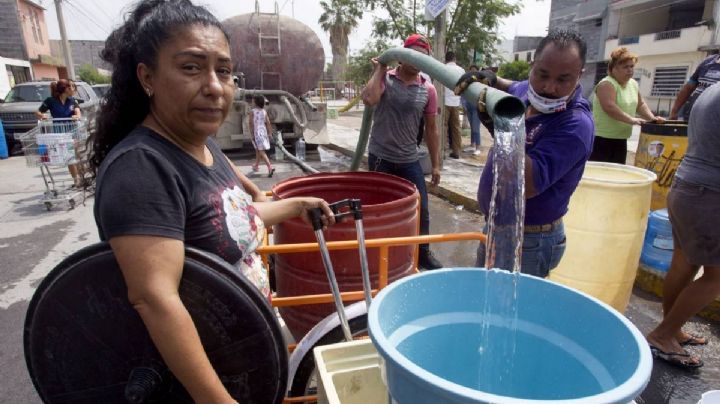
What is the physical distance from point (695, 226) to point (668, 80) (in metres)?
29.7

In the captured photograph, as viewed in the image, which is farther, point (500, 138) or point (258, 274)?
point (258, 274)

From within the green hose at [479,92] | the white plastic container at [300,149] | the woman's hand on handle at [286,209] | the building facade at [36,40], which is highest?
the building facade at [36,40]

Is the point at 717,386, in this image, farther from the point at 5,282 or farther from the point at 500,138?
the point at 5,282

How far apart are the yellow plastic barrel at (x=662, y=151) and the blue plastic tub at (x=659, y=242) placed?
0.73 m

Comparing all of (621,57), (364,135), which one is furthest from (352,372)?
(621,57)

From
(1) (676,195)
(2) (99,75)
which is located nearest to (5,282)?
(1) (676,195)

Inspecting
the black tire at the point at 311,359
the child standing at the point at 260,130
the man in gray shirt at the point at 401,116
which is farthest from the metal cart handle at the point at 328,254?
the child standing at the point at 260,130

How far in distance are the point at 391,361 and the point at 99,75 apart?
5855 cm

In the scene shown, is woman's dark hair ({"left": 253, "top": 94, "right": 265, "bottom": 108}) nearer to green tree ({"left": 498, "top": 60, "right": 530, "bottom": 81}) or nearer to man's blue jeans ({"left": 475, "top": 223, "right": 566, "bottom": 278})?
man's blue jeans ({"left": 475, "top": 223, "right": 566, "bottom": 278})

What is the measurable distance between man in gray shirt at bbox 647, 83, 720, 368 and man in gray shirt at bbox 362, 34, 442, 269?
5.89 ft

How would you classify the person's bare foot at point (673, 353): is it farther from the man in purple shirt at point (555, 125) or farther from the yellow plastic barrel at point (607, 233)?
the man in purple shirt at point (555, 125)

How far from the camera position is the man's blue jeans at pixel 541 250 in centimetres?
208

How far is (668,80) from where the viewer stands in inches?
1022

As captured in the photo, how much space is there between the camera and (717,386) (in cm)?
254
